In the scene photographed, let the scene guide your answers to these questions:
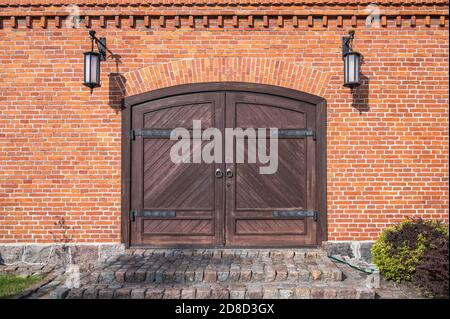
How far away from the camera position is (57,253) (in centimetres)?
594

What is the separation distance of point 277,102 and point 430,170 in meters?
2.72

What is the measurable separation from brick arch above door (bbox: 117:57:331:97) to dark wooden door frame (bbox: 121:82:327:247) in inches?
3.2

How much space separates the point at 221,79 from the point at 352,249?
11.4ft

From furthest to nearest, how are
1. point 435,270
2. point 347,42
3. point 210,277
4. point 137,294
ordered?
point 347,42, point 210,277, point 435,270, point 137,294

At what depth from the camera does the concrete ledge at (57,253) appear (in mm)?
5906

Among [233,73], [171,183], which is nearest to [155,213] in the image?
[171,183]

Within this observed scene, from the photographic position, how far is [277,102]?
6.03m

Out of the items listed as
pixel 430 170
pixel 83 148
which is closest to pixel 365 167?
pixel 430 170

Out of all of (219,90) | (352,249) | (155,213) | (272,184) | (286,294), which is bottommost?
(286,294)

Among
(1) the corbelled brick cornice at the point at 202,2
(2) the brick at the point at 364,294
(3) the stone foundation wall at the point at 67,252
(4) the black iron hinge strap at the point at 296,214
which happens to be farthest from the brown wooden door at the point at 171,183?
(2) the brick at the point at 364,294

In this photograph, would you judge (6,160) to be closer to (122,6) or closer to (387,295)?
(122,6)

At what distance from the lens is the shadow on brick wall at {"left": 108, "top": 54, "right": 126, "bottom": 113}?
5.99 meters

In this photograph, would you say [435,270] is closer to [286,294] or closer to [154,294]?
[286,294]
